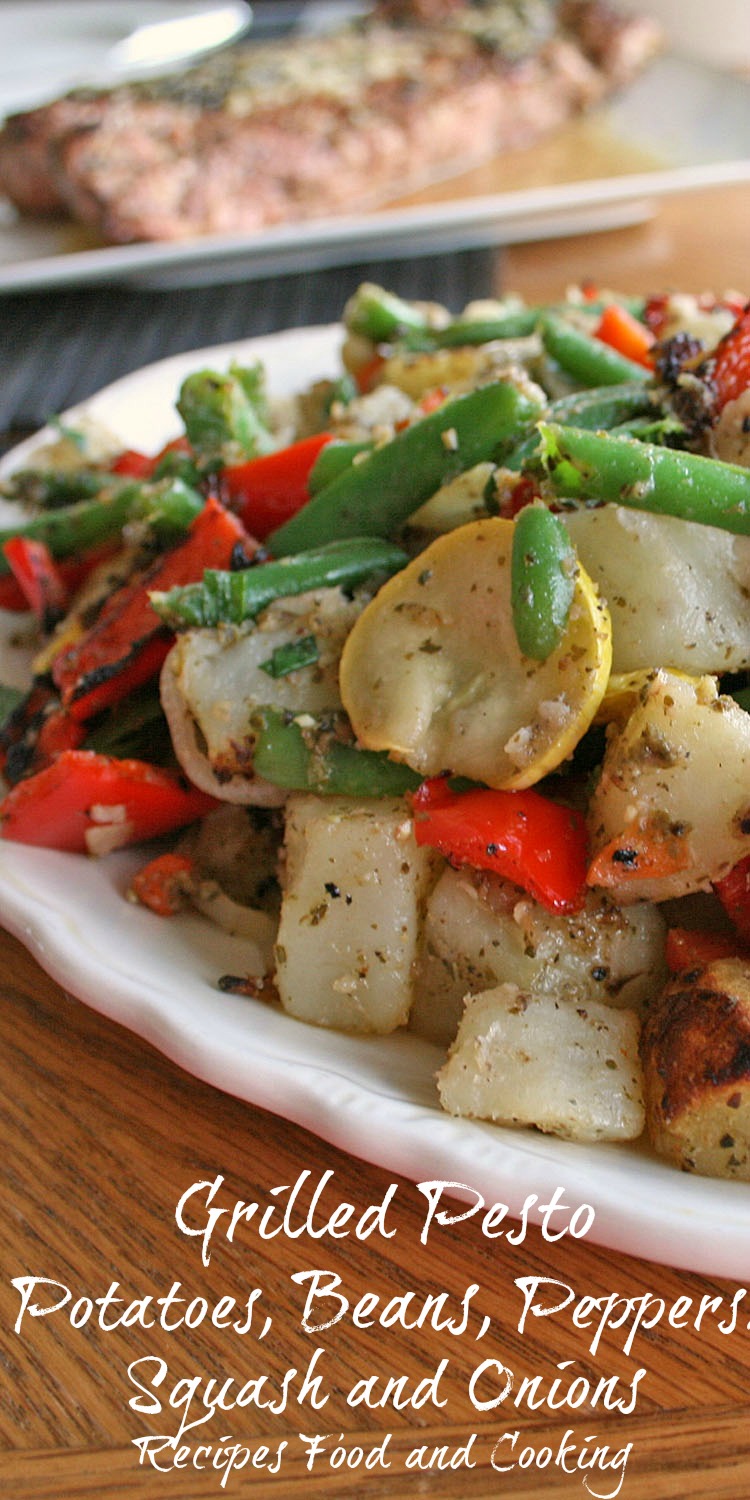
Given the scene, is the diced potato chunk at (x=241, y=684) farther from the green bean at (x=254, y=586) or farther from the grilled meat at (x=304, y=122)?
the grilled meat at (x=304, y=122)

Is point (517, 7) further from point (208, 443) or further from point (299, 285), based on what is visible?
point (208, 443)

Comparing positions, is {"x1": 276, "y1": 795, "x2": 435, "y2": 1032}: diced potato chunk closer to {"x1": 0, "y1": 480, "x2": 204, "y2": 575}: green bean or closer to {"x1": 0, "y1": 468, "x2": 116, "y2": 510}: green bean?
{"x1": 0, "y1": 480, "x2": 204, "y2": 575}: green bean

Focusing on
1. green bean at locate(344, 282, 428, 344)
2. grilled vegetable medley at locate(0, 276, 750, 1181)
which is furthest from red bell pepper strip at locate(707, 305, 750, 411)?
green bean at locate(344, 282, 428, 344)

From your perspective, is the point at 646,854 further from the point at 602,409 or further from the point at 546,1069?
the point at 602,409

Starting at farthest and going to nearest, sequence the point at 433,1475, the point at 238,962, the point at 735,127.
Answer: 1. the point at 735,127
2. the point at 238,962
3. the point at 433,1475

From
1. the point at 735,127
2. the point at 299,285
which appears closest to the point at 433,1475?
the point at 299,285

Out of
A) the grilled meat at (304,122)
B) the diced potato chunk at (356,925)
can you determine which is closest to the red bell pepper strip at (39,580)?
the diced potato chunk at (356,925)
